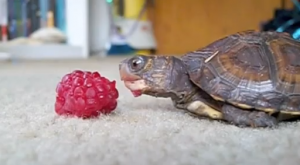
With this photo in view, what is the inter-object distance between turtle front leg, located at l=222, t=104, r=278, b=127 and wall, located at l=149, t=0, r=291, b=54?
1818 mm

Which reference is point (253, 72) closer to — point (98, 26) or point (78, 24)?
point (78, 24)

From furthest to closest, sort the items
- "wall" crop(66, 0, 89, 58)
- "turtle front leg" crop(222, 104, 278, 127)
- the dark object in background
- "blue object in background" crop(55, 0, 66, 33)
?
"blue object in background" crop(55, 0, 66, 33) < "wall" crop(66, 0, 89, 58) < the dark object in background < "turtle front leg" crop(222, 104, 278, 127)

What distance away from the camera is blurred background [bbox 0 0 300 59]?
7.86 feet

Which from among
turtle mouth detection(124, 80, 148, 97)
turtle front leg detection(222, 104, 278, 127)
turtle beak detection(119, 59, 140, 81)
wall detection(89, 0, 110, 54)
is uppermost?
turtle beak detection(119, 59, 140, 81)

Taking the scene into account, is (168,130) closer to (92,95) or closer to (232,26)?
(92,95)

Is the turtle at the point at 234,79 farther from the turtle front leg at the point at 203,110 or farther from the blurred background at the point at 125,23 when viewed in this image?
the blurred background at the point at 125,23

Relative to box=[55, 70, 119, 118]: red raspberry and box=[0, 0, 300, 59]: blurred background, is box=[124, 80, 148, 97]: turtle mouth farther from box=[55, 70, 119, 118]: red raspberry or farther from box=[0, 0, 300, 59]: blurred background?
box=[0, 0, 300, 59]: blurred background

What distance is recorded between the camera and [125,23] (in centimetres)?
252

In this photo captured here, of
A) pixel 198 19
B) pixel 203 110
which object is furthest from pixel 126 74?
pixel 198 19

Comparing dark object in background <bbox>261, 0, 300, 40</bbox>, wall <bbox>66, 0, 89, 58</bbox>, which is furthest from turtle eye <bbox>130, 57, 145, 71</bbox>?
wall <bbox>66, 0, 89, 58</bbox>

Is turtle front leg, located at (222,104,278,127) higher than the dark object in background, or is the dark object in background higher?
the dark object in background

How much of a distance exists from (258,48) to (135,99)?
12.6 inches

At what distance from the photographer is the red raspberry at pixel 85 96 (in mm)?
693

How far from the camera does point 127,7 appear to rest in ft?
8.38
